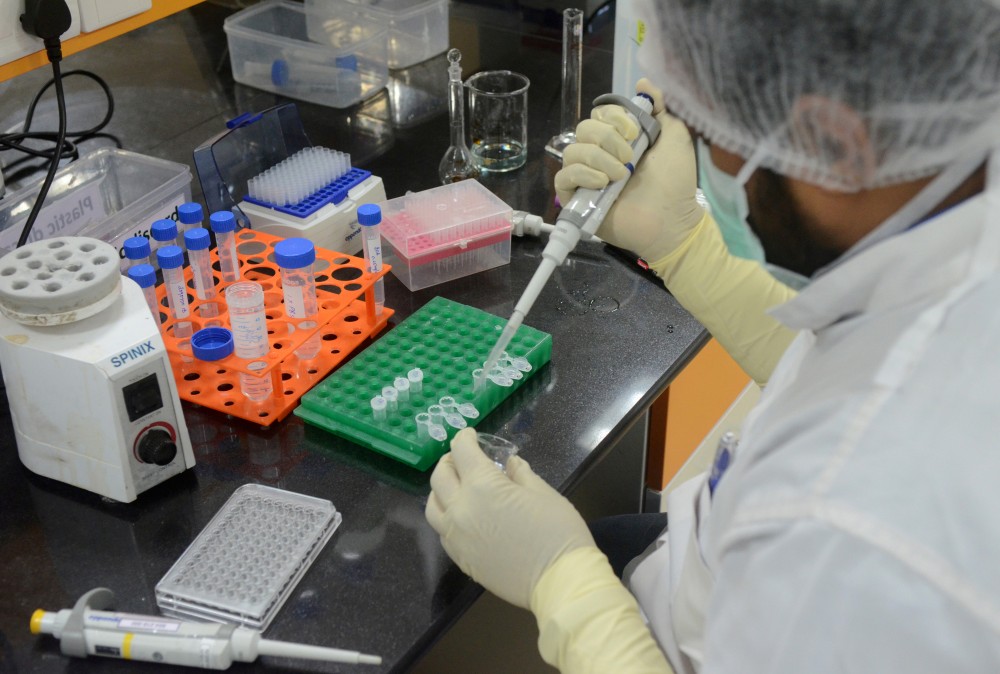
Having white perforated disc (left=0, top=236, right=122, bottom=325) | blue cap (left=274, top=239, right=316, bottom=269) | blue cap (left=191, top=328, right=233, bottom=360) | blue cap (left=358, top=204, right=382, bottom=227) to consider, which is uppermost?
white perforated disc (left=0, top=236, right=122, bottom=325)

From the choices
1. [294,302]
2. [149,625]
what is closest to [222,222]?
[294,302]

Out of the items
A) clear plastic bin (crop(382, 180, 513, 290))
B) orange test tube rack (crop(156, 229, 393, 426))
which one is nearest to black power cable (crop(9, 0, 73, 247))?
orange test tube rack (crop(156, 229, 393, 426))

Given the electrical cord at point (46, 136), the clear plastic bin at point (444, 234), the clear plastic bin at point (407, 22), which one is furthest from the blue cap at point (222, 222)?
the clear plastic bin at point (407, 22)

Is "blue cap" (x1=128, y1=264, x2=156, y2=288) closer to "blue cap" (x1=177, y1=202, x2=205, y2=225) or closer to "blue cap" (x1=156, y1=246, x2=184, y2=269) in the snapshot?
"blue cap" (x1=156, y1=246, x2=184, y2=269)

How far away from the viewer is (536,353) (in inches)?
48.2

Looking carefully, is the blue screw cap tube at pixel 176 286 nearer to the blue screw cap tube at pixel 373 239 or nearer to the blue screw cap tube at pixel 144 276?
the blue screw cap tube at pixel 144 276

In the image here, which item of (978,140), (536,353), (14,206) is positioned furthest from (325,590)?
(14,206)

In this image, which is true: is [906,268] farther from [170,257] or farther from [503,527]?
[170,257]

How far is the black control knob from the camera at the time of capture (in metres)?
1.03

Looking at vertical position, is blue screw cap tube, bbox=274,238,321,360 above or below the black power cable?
below

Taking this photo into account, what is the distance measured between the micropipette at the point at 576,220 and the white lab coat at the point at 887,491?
0.41 metres

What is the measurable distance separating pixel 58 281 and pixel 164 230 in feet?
0.80

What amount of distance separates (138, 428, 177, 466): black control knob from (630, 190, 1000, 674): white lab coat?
603 millimetres

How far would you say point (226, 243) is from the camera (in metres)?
1.29
